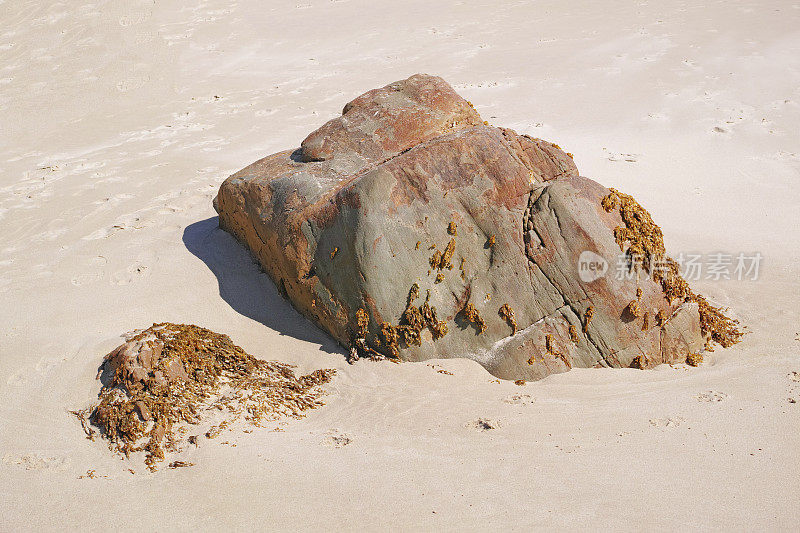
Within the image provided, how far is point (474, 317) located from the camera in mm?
4820

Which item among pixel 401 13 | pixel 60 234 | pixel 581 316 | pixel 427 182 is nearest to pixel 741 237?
pixel 581 316

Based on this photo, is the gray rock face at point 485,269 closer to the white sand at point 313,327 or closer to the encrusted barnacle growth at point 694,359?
the encrusted barnacle growth at point 694,359

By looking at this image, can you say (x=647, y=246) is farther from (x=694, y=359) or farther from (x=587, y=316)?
(x=694, y=359)

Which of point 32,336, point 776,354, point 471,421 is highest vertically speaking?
point 32,336

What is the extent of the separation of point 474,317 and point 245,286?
223 centimetres

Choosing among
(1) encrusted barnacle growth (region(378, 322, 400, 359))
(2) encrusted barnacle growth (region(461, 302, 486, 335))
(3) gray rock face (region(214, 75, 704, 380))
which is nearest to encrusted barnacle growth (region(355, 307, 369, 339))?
(3) gray rock face (region(214, 75, 704, 380))

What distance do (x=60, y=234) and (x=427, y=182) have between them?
4335 millimetres

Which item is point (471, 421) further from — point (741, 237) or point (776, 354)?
point (741, 237)

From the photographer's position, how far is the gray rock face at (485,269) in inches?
190

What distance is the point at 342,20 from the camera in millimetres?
13492

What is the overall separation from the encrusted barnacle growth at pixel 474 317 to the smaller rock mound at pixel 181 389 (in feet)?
3.63

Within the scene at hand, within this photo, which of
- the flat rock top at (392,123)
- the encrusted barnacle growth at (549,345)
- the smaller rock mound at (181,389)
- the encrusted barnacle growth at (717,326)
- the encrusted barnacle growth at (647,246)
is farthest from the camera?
the flat rock top at (392,123)

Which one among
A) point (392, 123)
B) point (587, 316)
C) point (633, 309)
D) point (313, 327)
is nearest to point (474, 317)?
point (587, 316)

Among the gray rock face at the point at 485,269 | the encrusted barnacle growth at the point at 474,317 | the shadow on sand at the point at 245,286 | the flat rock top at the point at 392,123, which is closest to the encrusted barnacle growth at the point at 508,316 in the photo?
the gray rock face at the point at 485,269
